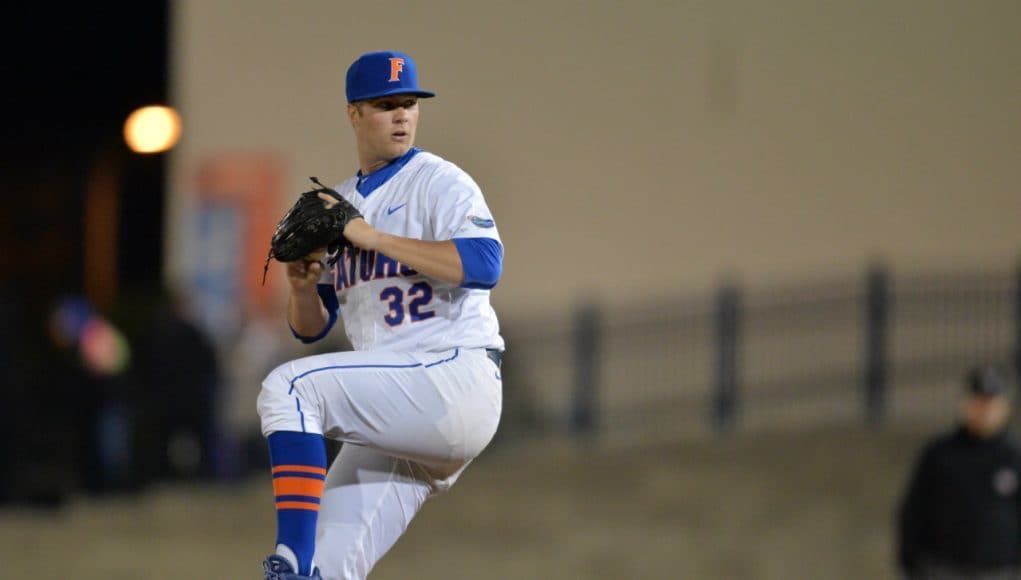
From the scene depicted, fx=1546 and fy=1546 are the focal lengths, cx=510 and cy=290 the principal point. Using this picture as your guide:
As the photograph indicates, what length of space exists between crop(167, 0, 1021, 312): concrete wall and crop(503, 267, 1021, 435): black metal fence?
1.40 ft

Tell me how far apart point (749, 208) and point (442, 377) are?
39.5ft

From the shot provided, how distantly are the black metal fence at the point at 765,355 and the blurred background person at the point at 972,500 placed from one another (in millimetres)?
6226

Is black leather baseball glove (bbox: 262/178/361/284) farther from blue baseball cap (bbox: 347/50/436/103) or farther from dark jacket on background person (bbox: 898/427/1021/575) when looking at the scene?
dark jacket on background person (bbox: 898/427/1021/575)

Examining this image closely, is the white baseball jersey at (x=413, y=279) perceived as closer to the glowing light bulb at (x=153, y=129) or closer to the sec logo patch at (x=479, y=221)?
the sec logo patch at (x=479, y=221)

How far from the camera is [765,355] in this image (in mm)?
15828

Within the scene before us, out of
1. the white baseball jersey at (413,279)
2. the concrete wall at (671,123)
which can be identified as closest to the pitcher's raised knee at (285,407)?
the white baseball jersey at (413,279)

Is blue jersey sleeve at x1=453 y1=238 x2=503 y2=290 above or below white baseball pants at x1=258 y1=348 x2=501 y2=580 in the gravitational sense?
above

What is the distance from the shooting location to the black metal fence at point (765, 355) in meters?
15.1

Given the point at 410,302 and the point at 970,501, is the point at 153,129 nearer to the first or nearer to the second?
the point at 970,501

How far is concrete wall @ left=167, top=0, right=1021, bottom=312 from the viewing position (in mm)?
15469

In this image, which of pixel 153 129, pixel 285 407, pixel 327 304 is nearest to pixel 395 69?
pixel 327 304

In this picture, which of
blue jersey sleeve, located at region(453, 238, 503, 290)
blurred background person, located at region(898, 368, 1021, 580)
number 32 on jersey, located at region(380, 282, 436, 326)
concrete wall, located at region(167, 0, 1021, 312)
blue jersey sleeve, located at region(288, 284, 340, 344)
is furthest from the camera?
concrete wall, located at region(167, 0, 1021, 312)

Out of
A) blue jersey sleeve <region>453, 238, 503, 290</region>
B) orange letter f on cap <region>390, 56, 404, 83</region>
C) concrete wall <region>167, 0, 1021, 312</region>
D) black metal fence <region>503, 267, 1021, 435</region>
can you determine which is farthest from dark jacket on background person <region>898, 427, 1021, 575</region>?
concrete wall <region>167, 0, 1021, 312</region>

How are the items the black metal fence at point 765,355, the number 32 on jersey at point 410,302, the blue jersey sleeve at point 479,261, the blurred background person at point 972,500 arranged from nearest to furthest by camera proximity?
the blue jersey sleeve at point 479,261 → the number 32 on jersey at point 410,302 → the blurred background person at point 972,500 → the black metal fence at point 765,355
